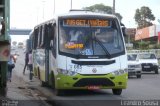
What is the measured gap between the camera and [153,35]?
80.6 meters

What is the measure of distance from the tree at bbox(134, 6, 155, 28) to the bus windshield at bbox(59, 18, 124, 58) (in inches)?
3677

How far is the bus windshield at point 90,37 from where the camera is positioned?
58.6ft

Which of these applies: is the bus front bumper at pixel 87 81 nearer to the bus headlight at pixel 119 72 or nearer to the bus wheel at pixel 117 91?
the bus headlight at pixel 119 72

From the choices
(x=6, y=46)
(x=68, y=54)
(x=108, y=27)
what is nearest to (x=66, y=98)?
(x=68, y=54)

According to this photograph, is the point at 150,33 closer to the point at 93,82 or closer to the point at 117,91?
the point at 117,91

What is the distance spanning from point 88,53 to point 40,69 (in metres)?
5.35

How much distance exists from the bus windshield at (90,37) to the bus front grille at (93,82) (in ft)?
2.87

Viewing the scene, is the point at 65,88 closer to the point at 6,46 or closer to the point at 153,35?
the point at 6,46

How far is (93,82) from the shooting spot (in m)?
17.6

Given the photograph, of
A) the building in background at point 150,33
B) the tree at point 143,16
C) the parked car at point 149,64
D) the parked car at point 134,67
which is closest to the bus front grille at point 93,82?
the parked car at point 134,67

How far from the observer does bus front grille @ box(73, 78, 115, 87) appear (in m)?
17.5

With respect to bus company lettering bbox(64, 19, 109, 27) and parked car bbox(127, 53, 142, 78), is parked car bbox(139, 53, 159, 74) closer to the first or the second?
parked car bbox(127, 53, 142, 78)

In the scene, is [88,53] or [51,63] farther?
[51,63]

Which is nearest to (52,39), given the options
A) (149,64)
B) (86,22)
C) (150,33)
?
(86,22)
